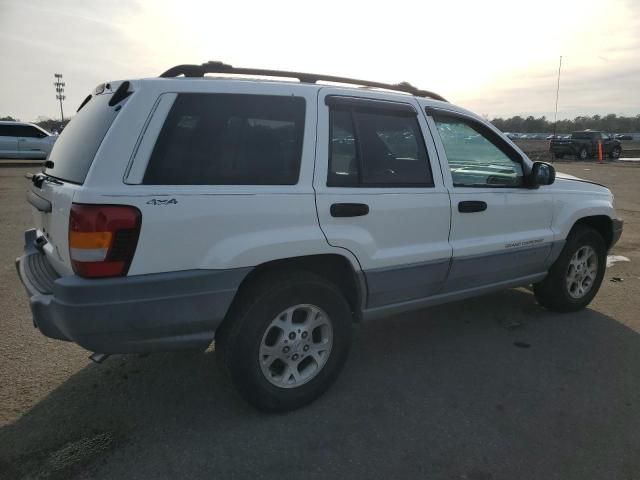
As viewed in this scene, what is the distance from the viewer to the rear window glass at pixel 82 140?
2.50 m

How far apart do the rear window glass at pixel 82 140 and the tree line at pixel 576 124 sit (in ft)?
327

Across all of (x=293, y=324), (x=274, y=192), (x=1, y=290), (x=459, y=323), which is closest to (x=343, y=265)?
(x=293, y=324)

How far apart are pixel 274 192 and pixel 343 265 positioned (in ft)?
2.30

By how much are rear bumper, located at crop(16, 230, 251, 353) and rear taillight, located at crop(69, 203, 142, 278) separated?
0.21 ft

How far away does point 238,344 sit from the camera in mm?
2648

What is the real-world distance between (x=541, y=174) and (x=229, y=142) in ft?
8.45

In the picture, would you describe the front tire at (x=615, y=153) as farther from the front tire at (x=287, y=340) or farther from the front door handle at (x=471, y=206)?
the front tire at (x=287, y=340)

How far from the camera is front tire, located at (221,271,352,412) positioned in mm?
2668

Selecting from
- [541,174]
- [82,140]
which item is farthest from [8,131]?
[541,174]

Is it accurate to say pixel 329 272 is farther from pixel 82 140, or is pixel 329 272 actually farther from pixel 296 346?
pixel 82 140

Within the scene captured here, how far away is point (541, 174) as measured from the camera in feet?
12.7

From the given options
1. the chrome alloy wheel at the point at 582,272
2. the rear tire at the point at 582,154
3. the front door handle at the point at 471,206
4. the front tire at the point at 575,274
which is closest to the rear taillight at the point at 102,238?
the front door handle at the point at 471,206

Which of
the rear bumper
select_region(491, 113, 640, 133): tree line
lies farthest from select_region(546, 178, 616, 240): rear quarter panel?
select_region(491, 113, 640, 133): tree line

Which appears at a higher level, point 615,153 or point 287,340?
point 615,153
